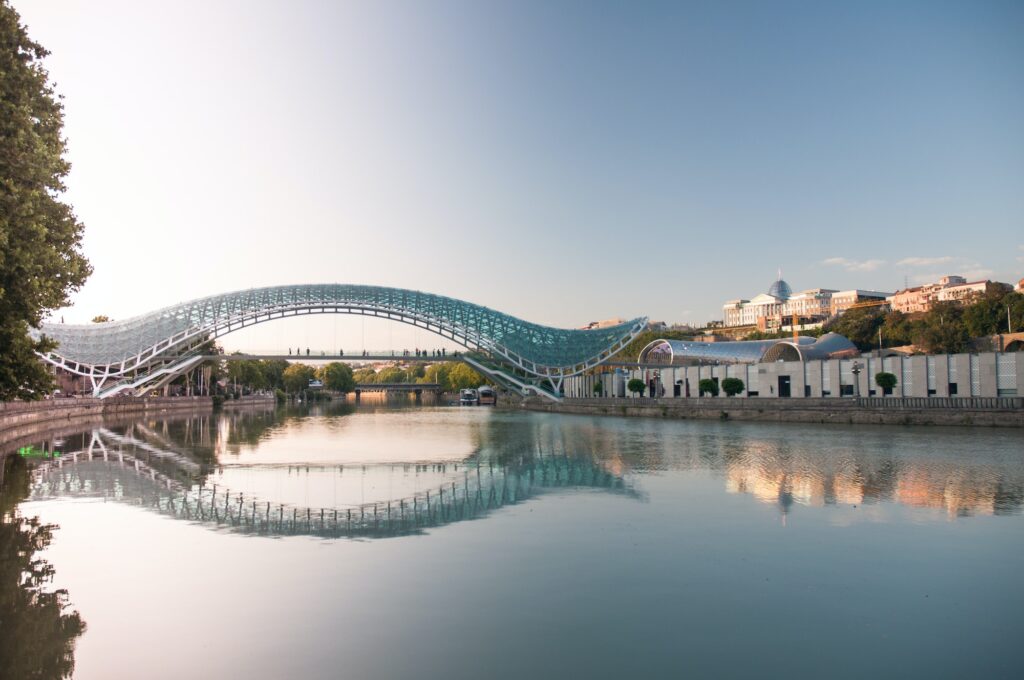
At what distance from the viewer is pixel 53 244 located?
67.4 feet

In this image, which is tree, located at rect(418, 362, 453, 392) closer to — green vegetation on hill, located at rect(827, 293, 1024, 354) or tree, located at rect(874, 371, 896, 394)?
green vegetation on hill, located at rect(827, 293, 1024, 354)

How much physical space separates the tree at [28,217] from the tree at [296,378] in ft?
404

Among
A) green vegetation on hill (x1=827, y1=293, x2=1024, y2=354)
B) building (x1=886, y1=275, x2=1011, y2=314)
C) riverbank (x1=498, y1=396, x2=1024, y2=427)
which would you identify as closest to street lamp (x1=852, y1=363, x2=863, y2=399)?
riverbank (x1=498, y1=396, x2=1024, y2=427)

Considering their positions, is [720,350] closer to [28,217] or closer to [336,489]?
[336,489]

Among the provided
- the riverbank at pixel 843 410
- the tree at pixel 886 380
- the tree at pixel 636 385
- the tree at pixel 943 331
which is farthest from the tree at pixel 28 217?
the tree at pixel 943 331

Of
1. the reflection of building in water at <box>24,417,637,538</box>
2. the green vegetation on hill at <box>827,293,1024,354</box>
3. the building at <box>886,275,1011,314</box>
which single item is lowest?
the reflection of building in water at <box>24,417,637,538</box>

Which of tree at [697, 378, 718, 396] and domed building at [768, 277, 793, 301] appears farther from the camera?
domed building at [768, 277, 793, 301]

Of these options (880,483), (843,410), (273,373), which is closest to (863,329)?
(843,410)

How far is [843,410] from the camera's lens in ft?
129

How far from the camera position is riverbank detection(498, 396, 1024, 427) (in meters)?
33.8

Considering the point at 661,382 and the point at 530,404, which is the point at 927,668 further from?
the point at 530,404

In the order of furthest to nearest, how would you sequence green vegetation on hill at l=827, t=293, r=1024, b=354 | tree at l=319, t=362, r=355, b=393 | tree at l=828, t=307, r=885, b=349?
tree at l=319, t=362, r=355, b=393 < tree at l=828, t=307, r=885, b=349 < green vegetation on hill at l=827, t=293, r=1024, b=354

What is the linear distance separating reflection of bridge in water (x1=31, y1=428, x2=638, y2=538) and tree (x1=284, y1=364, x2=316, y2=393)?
116m

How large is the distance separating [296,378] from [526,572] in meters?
137
